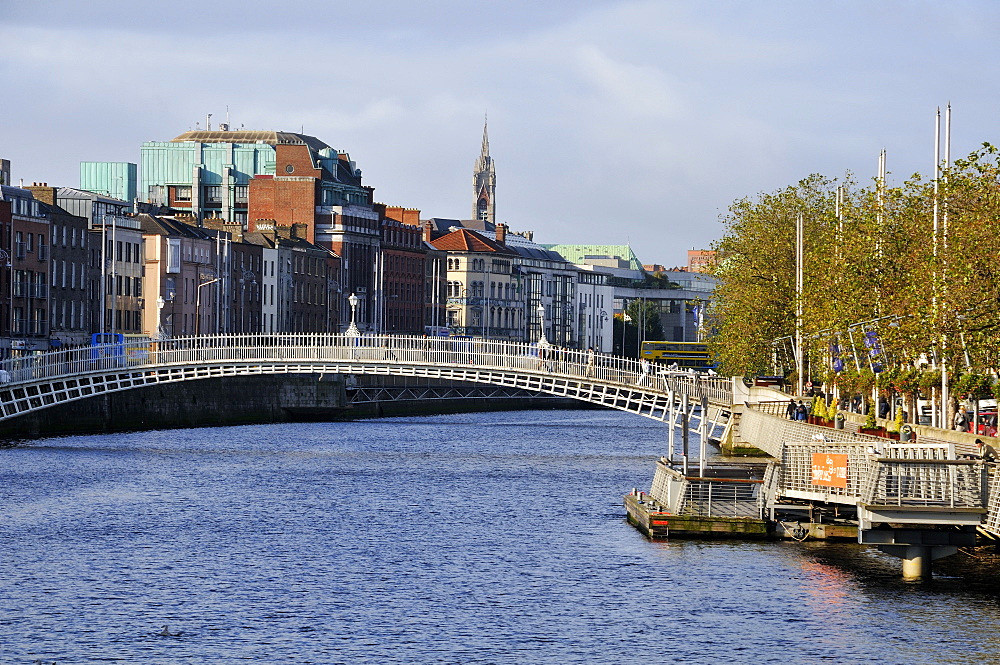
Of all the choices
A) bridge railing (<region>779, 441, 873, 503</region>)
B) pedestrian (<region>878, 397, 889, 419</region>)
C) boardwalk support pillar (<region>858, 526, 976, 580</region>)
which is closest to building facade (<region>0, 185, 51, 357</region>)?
pedestrian (<region>878, 397, 889, 419</region>)

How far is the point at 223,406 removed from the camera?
115438mm

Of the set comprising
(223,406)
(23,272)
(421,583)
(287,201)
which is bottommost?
(421,583)

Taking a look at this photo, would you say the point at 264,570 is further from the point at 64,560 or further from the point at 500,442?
the point at 500,442

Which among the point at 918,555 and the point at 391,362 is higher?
the point at 391,362

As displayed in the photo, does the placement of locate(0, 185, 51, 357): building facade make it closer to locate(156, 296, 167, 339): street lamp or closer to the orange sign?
locate(156, 296, 167, 339): street lamp

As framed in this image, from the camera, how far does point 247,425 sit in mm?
117062

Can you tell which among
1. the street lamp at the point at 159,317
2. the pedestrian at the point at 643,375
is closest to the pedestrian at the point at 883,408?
the pedestrian at the point at 643,375

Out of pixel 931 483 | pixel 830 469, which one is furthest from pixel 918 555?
pixel 830 469

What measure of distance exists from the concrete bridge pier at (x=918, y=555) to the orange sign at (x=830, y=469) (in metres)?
3.00

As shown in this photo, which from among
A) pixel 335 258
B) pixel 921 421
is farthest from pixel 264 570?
pixel 335 258

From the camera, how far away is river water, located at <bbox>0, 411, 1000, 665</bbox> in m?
37.5

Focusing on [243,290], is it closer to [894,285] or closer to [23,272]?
[23,272]

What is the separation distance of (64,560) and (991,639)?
21.2 meters

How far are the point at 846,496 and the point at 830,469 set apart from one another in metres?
0.80
